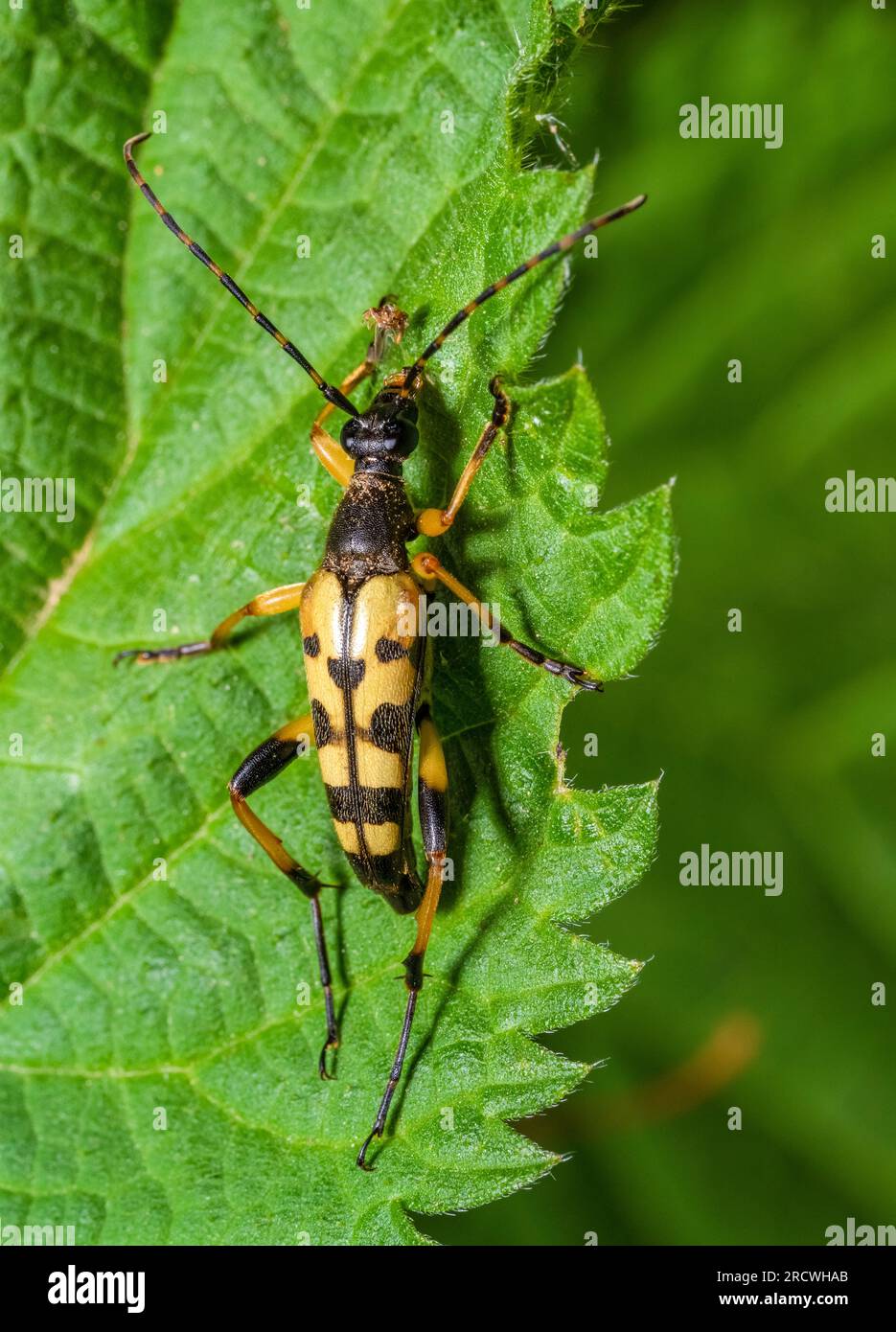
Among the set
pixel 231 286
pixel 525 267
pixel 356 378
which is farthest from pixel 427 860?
pixel 231 286

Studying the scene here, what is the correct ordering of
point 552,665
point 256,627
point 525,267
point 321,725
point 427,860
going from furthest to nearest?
1. point 256,627
2. point 321,725
3. point 427,860
4. point 552,665
5. point 525,267

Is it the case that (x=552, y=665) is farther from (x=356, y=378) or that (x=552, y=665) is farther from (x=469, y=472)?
(x=356, y=378)

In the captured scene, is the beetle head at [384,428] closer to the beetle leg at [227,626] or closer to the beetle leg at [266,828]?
the beetle leg at [227,626]

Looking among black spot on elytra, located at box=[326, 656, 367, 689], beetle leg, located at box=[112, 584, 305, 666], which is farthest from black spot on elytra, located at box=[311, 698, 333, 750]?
beetle leg, located at box=[112, 584, 305, 666]

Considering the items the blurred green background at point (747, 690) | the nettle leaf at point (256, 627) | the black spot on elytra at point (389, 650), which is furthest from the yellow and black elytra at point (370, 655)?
the blurred green background at point (747, 690)

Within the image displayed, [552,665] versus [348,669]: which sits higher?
[348,669]

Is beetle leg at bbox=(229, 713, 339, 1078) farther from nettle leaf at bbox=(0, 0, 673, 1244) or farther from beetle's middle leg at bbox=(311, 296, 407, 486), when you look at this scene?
beetle's middle leg at bbox=(311, 296, 407, 486)

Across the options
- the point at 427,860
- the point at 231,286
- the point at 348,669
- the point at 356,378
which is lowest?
the point at 427,860
